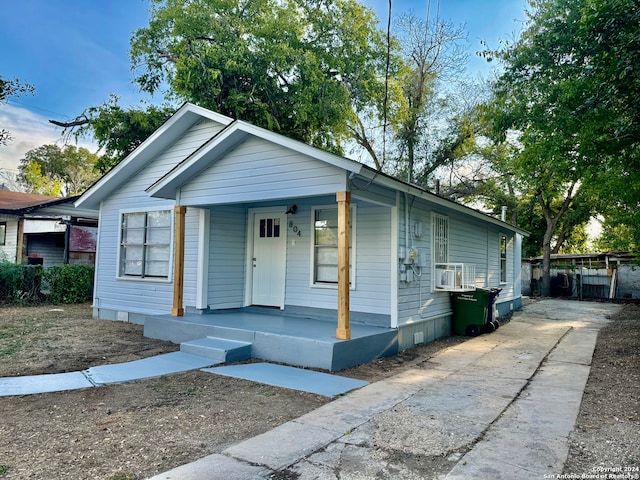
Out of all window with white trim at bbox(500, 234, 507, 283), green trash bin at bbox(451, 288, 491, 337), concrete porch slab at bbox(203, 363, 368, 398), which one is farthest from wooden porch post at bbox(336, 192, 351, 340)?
window with white trim at bbox(500, 234, 507, 283)

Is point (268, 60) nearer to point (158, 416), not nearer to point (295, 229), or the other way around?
point (295, 229)

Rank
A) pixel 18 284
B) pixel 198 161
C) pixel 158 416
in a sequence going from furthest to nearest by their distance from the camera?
pixel 18 284 → pixel 198 161 → pixel 158 416

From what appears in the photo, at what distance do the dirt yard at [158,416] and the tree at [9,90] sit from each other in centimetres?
375

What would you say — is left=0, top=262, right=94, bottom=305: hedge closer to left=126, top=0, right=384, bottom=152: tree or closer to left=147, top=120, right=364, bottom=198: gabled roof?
left=147, top=120, right=364, bottom=198: gabled roof

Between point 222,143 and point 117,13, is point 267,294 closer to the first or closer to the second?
point 222,143

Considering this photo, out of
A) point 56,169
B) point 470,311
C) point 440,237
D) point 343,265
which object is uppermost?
point 56,169

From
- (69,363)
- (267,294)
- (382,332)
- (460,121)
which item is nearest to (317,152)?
(382,332)

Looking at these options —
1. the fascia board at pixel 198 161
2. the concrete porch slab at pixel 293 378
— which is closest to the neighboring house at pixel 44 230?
the fascia board at pixel 198 161

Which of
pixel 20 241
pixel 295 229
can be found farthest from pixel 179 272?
pixel 20 241

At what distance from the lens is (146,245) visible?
9.71 meters

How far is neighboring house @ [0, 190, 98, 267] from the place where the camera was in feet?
48.8

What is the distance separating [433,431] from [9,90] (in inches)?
355

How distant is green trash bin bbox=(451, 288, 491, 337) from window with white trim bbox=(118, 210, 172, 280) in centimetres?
616

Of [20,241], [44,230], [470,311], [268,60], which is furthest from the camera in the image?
A: [268,60]
